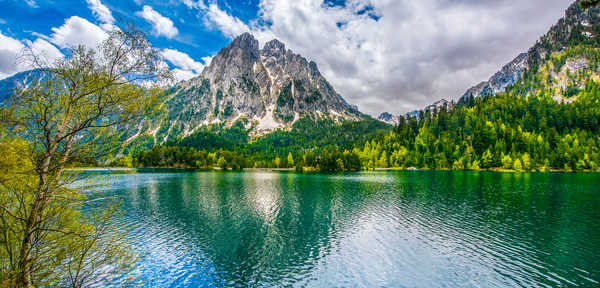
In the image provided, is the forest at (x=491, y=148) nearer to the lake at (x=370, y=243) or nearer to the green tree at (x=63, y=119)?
the lake at (x=370, y=243)

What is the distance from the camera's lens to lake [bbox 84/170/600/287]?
801 inches

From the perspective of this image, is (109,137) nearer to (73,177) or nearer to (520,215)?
(73,177)

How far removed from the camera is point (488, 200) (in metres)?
50.0

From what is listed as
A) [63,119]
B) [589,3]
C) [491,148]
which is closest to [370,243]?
[589,3]

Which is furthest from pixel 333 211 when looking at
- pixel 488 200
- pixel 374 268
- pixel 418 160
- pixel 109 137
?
pixel 418 160

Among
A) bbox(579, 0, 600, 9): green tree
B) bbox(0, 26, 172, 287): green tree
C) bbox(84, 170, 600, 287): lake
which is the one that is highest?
bbox(579, 0, 600, 9): green tree

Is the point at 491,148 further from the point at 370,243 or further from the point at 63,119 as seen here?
the point at 63,119

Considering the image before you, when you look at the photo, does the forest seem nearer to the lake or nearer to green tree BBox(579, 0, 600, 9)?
the lake

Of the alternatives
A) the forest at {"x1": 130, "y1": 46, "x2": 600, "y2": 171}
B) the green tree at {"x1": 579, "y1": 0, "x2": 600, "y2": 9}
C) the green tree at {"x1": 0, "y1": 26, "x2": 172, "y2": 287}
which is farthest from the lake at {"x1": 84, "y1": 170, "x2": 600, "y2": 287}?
the forest at {"x1": 130, "y1": 46, "x2": 600, "y2": 171}

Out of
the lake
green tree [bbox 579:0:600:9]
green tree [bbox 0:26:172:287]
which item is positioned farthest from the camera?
the lake

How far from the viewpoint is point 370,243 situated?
92.6 feet

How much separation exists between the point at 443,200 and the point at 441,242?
88.0 feet

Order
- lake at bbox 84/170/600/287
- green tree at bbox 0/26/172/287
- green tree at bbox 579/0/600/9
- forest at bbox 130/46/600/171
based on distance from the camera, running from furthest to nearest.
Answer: forest at bbox 130/46/600/171
lake at bbox 84/170/600/287
green tree at bbox 579/0/600/9
green tree at bbox 0/26/172/287

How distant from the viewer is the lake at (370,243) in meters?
20.3
